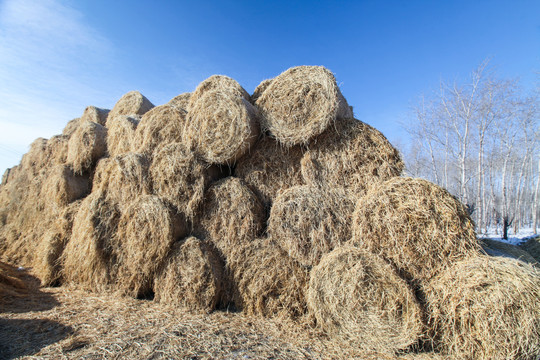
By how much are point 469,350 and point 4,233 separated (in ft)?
26.6

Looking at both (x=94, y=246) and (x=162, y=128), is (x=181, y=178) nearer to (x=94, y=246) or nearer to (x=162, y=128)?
(x=162, y=128)

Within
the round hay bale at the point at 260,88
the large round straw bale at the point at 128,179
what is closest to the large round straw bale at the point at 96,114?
the large round straw bale at the point at 128,179

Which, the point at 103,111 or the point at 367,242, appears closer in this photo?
the point at 367,242

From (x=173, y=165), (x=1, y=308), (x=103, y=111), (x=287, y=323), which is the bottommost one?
(x=1, y=308)

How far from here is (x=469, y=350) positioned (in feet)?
8.32

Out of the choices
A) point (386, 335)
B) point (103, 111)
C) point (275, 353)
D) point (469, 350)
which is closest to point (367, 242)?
point (386, 335)

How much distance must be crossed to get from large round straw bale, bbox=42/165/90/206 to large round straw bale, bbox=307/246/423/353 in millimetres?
4551

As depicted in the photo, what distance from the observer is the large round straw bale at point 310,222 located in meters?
3.39

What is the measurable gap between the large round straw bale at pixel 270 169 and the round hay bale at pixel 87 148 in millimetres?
2962

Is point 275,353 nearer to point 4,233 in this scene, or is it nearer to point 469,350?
point 469,350

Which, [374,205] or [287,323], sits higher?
[374,205]

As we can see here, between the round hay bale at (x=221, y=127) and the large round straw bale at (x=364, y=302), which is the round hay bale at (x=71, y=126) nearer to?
the round hay bale at (x=221, y=127)

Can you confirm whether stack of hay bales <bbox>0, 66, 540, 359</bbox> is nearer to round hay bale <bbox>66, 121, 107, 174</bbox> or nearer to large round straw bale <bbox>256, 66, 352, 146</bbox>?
large round straw bale <bbox>256, 66, 352, 146</bbox>

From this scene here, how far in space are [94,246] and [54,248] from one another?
1171 mm
